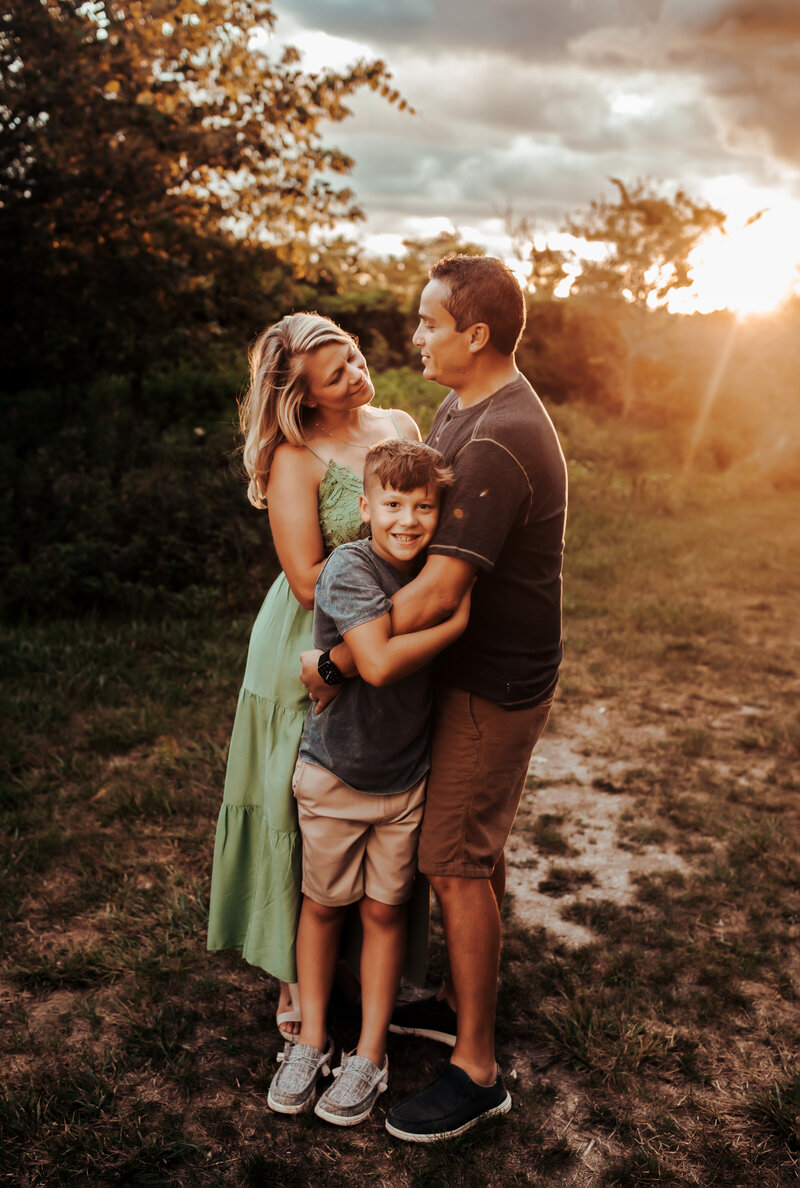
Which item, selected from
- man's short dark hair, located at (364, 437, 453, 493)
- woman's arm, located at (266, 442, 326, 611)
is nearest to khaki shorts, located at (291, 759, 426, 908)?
woman's arm, located at (266, 442, 326, 611)

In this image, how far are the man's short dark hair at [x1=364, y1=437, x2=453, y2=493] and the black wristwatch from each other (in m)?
0.44

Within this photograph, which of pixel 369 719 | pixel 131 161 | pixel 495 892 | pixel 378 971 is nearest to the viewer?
pixel 369 719

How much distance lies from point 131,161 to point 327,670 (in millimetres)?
7089

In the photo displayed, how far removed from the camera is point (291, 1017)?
266cm

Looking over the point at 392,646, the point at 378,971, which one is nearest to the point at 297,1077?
the point at 378,971

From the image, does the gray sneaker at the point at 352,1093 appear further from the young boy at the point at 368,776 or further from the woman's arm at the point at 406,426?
the woman's arm at the point at 406,426

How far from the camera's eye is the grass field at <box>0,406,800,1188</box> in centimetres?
231

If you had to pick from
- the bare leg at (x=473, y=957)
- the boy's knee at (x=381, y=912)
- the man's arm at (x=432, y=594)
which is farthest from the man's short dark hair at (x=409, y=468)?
the boy's knee at (x=381, y=912)

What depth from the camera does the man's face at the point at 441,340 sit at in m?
2.11

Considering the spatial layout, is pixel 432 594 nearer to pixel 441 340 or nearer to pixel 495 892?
pixel 441 340

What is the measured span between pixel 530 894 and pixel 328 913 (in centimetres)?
133

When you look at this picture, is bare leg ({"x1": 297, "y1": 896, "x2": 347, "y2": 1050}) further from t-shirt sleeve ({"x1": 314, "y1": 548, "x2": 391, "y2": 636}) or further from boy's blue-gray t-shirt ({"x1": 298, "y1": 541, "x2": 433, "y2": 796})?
t-shirt sleeve ({"x1": 314, "y1": 548, "x2": 391, "y2": 636})

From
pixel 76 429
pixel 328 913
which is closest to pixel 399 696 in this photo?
pixel 328 913

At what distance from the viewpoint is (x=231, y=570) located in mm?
6562
